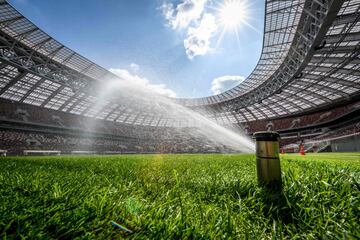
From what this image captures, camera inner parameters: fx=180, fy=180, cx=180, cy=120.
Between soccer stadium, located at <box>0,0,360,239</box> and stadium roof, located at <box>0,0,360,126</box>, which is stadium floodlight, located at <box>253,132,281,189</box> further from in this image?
stadium roof, located at <box>0,0,360,126</box>

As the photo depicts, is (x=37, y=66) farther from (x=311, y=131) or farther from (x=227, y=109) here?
(x=311, y=131)

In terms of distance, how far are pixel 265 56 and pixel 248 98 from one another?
12.9 m

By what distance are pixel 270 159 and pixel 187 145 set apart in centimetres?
6008

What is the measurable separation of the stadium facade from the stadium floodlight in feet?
51.3

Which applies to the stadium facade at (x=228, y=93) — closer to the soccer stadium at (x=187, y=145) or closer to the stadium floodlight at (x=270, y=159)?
the soccer stadium at (x=187, y=145)

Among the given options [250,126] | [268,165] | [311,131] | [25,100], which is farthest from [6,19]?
[311,131]

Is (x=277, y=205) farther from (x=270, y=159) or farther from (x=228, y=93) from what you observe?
(x=228, y=93)

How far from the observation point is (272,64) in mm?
25469

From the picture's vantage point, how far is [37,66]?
21.8 meters

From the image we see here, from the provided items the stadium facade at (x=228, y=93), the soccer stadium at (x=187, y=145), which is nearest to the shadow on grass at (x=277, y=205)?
the soccer stadium at (x=187, y=145)

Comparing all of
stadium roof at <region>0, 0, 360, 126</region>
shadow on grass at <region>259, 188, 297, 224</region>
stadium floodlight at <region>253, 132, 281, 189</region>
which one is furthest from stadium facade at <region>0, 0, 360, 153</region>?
shadow on grass at <region>259, 188, 297, 224</region>

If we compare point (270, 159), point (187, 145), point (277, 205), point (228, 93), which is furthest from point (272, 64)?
point (187, 145)

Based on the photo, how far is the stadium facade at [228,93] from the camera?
17438 mm

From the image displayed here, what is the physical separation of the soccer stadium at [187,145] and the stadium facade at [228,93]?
0.20 metres
